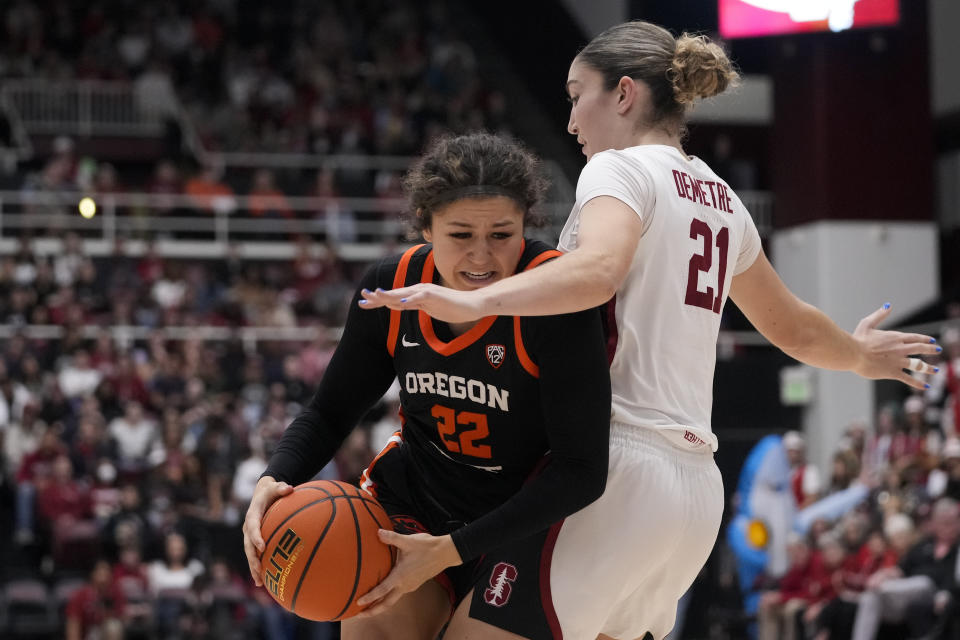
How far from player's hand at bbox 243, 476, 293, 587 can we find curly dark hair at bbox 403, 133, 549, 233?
68cm

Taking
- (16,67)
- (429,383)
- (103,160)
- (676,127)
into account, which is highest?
(16,67)

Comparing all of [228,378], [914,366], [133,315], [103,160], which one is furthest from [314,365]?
[914,366]

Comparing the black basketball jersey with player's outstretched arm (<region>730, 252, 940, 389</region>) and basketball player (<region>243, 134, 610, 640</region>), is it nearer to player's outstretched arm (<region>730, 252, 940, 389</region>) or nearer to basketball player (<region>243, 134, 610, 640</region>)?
basketball player (<region>243, 134, 610, 640</region>)

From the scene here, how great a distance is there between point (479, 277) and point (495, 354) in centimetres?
18

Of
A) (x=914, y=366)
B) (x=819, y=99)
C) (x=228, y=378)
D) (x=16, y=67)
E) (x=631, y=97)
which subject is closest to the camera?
(x=631, y=97)

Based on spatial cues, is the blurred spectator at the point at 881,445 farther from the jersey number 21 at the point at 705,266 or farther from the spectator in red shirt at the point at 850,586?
the jersey number 21 at the point at 705,266

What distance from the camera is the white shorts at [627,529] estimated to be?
9.32 feet

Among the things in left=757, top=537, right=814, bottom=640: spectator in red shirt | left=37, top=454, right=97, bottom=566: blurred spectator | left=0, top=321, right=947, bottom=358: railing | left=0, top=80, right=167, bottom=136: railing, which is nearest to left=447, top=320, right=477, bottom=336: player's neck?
left=37, top=454, right=97, bottom=566: blurred spectator

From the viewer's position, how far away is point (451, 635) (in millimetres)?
2926

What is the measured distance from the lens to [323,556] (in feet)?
9.11

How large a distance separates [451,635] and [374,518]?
1.06 feet

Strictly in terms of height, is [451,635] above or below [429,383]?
below

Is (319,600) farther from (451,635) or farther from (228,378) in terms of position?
(228,378)

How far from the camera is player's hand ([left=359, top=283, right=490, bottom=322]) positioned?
94.5 inches
